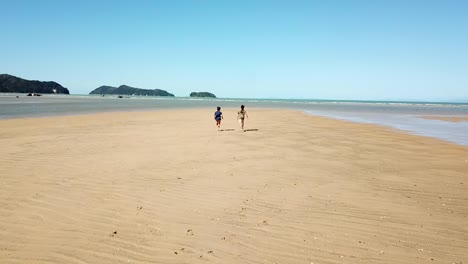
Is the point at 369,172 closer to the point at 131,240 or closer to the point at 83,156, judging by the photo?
the point at 131,240

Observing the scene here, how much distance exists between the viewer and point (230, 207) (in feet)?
23.5

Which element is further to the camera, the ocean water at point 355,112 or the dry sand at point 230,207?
the ocean water at point 355,112

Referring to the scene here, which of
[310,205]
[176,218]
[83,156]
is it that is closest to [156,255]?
[176,218]

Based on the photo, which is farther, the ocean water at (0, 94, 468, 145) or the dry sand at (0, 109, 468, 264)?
the ocean water at (0, 94, 468, 145)

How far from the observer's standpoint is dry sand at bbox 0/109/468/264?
5195mm

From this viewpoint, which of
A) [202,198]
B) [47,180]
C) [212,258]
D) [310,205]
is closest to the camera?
[212,258]

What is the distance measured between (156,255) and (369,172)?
769 centimetres

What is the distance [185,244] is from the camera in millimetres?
5414

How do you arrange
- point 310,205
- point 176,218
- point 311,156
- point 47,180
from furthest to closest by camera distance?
point 311,156 < point 47,180 < point 310,205 < point 176,218

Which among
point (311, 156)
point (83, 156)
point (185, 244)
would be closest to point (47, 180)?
point (83, 156)

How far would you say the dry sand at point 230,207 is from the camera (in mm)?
5195

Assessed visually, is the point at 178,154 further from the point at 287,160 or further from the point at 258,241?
the point at 258,241

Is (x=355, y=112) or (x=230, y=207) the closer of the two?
(x=230, y=207)

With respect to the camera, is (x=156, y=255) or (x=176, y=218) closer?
(x=156, y=255)
